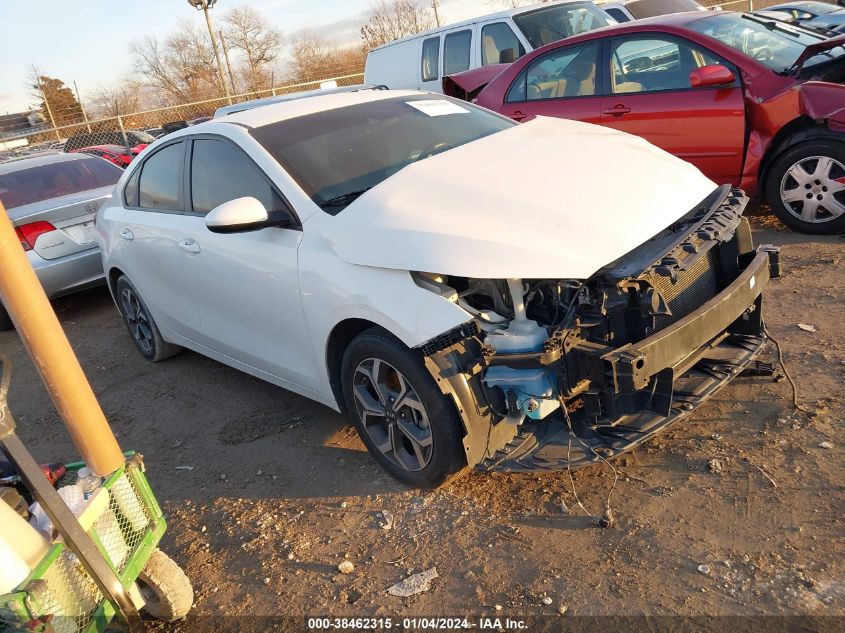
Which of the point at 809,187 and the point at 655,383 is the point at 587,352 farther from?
the point at 809,187

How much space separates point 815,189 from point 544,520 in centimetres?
394

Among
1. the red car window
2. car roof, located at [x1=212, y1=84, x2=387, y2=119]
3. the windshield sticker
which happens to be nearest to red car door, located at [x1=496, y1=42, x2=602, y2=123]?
the red car window

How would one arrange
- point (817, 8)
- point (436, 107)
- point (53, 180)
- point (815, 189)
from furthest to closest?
point (817, 8) < point (53, 180) < point (815, 189) < point (436, 107)

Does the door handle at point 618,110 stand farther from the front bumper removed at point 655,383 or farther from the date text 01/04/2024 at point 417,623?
the date text 01/04/2024 at point 417,623

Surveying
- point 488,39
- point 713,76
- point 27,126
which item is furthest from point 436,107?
point 27,126

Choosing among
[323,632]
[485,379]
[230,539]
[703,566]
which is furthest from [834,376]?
[230,539]

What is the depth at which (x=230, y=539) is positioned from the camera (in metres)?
3.37

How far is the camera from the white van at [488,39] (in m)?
9.77

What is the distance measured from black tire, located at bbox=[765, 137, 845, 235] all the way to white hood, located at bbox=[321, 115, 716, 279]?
232 centimetres

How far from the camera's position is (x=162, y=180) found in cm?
480

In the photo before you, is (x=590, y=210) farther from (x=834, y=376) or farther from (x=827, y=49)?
(x=827, y=49)

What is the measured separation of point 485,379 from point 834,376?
1969 mm

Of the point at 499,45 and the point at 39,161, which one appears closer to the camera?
the point at 39,161

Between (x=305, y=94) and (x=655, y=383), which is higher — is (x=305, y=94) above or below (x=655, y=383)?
above
